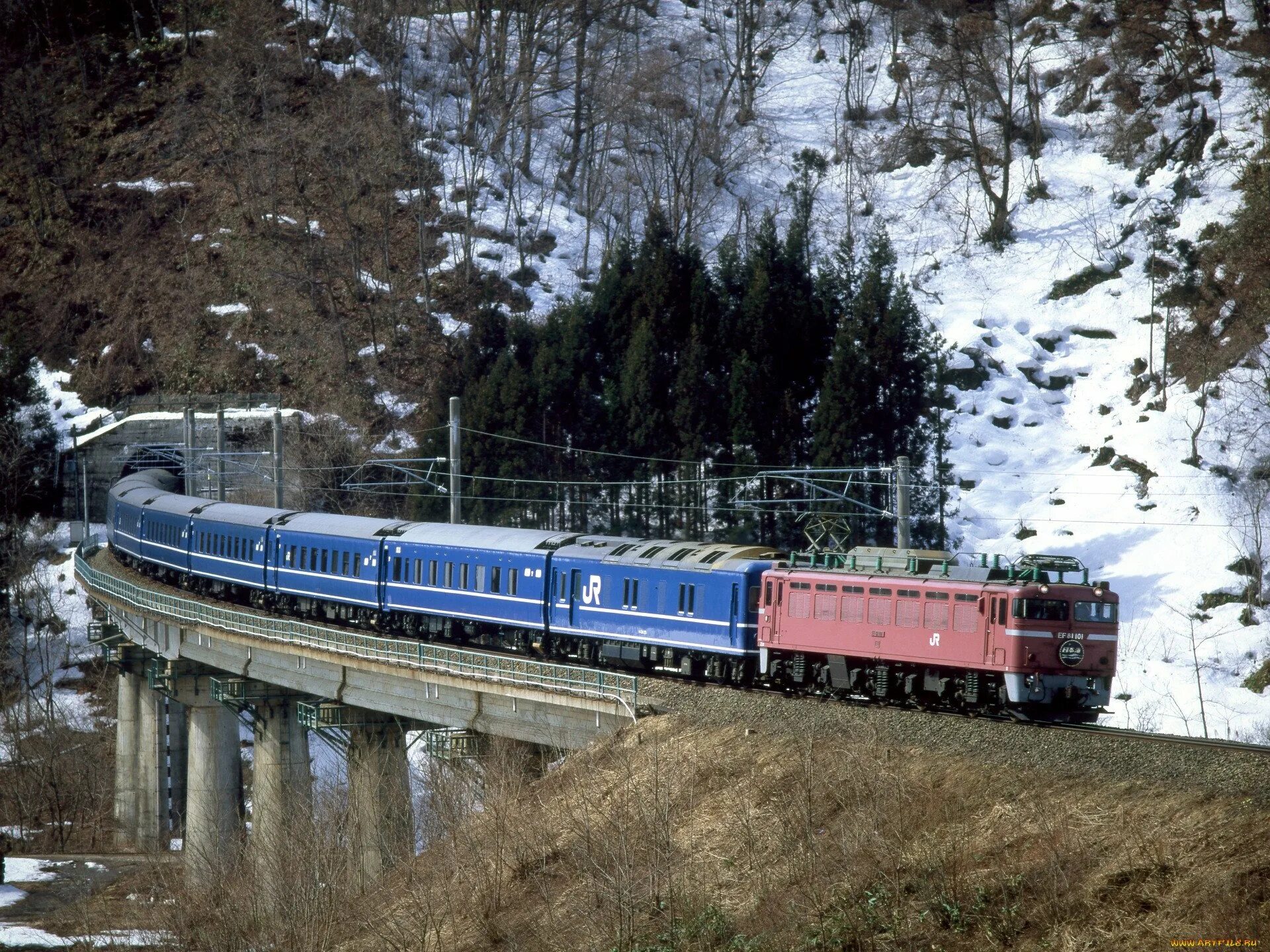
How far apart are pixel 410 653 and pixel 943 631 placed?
1383cm

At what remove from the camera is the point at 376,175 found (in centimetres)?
7962

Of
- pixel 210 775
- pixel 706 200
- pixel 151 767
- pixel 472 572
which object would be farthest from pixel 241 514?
pixel 706 200

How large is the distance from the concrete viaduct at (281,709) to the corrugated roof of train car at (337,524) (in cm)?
286

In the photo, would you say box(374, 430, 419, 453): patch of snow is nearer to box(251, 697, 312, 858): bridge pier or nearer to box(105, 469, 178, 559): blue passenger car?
box(105, 469, 178, 559): blue passenger car

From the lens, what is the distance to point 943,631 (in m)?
24.7

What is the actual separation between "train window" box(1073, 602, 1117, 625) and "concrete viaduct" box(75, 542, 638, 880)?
8699 mm

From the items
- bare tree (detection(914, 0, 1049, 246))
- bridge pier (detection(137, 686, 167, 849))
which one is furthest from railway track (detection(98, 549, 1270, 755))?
bare tree (detection(914, 0, 1049, 246))

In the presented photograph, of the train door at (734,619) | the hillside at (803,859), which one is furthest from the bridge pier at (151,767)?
the train door at (734,619)

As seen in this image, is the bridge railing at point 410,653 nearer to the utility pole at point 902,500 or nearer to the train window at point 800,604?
the train window at point 800,604

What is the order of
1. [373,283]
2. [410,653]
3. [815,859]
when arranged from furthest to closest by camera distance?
1. [373,283]
2. [410,653]
3. [815,859]

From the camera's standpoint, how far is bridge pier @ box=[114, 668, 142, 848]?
50.2 m

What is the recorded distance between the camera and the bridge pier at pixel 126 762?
165ft

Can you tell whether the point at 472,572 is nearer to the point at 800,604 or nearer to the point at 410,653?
the point at 410,653

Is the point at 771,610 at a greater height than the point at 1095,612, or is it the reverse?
the point at 1095,612
